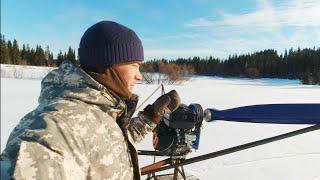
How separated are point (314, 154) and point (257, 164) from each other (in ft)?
3.95

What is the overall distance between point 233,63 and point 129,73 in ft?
106

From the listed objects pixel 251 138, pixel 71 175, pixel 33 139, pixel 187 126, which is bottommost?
pixel 251 138

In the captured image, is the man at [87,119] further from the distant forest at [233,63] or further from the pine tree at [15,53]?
the pine tree at [15,53]

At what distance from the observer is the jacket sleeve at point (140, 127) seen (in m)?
2.41

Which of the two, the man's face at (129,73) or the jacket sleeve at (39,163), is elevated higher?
the man's face at (129,73)

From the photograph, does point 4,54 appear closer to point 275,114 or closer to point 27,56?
point 27,56

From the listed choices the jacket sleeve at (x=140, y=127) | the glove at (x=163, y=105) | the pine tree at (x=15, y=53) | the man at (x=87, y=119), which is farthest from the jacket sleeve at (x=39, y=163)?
the pine tree at (x=15, y=53)

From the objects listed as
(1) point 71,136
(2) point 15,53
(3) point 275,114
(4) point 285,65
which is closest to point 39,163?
(1) point 71,136

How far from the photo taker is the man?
44.0 inches

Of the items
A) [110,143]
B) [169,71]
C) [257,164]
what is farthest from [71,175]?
[169,71]

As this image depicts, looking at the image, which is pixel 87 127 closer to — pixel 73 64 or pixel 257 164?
pixel 73 64

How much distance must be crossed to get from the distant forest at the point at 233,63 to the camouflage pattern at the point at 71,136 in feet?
19.8

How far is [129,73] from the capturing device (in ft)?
5.15

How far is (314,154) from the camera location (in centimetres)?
615
